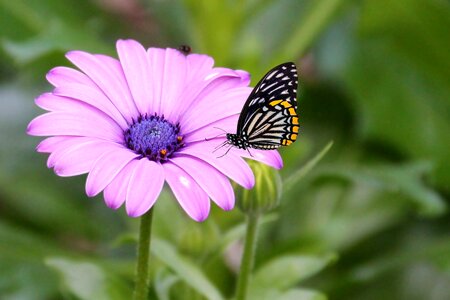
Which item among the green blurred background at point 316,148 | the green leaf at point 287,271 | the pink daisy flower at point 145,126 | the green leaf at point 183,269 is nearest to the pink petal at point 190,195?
the pink daisy flower at point 145,126

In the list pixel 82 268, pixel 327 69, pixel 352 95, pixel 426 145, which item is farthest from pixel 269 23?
pixel 82 268

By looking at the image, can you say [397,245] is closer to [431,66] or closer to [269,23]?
[431,66]

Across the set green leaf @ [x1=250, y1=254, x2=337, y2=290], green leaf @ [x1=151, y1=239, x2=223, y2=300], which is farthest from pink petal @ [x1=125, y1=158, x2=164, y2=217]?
green leaf @ [x1=250, y1=254, x2=337, y2=290]

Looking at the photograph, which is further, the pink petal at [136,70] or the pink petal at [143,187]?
the pink petal at [136,70]

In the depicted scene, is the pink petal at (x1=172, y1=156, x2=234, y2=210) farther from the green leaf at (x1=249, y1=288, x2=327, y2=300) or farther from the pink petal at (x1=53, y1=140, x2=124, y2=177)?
the green leaf at (x1=249, y1=288, x2=327, y2=300)

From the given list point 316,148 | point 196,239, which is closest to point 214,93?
point 196,239

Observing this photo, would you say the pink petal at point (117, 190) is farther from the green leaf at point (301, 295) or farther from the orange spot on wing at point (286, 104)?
the green leaf at point (301, 295)

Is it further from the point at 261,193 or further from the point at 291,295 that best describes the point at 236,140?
the point at 291,295
